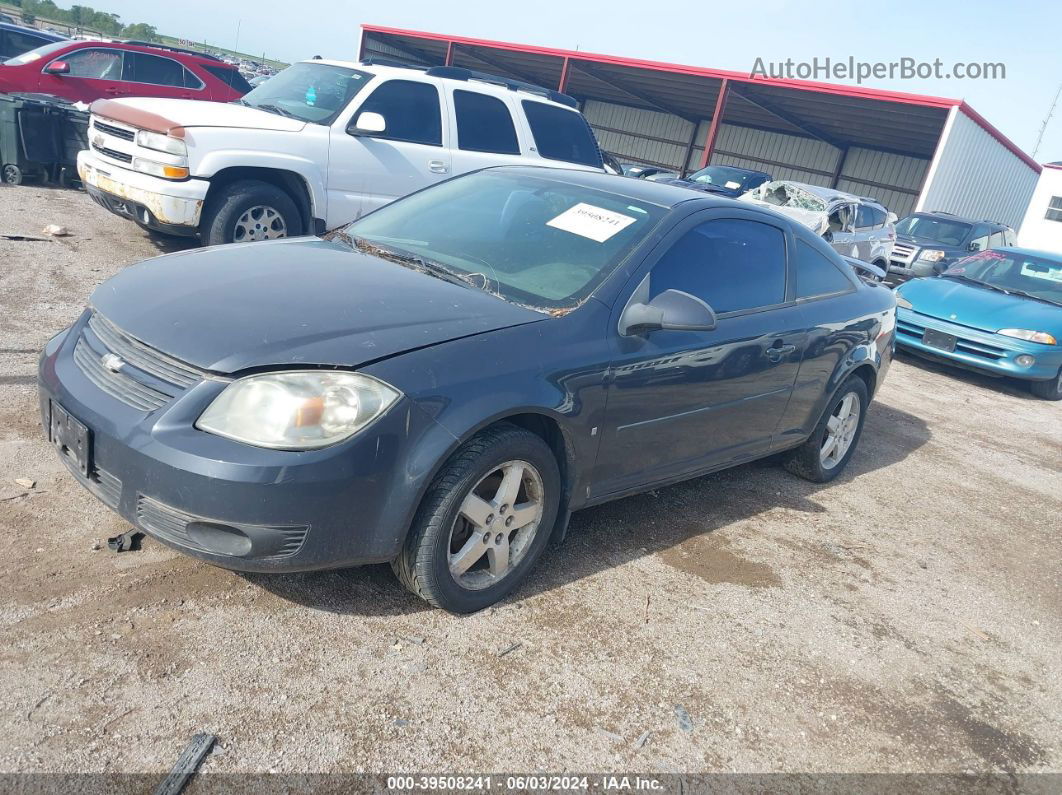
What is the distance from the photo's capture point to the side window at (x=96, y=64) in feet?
41.0

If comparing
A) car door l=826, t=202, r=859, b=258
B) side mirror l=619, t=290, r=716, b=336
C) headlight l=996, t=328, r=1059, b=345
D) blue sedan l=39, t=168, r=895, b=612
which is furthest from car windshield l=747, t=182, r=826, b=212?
side mirror l=619, t=290, r=716, b=336

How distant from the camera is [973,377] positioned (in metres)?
9.75

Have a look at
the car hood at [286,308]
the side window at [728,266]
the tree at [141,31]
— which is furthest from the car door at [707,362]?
the tree at [141,31]

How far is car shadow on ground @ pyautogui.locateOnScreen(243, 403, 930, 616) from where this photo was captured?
3.15m

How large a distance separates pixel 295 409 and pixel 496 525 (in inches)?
35.1

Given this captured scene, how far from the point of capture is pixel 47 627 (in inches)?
106

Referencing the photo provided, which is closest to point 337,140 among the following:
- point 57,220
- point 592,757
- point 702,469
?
point 57,220

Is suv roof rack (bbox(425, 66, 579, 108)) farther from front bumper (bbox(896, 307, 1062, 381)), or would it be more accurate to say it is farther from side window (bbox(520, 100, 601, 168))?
front bumper (bbox(896, 307, 1062, 381))

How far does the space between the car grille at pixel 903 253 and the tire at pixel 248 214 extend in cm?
1158

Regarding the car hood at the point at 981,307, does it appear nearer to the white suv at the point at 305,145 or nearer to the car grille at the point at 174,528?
the white suv at the point at 305,145

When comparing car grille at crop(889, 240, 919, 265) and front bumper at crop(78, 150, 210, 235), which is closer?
front bumper at crop(78, 150, 210, 235)

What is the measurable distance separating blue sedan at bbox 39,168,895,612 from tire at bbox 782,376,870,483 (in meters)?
0.56

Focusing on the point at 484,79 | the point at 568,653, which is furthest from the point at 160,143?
the point at 568,653

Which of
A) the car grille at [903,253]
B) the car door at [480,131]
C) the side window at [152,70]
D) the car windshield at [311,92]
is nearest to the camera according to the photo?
the car windshield at [311,92]
